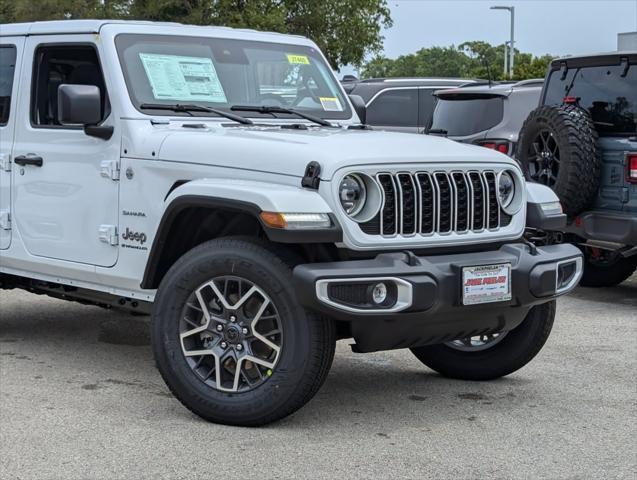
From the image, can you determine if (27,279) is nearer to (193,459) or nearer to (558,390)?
(193,459)

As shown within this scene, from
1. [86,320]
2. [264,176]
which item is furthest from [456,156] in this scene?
[86,320]

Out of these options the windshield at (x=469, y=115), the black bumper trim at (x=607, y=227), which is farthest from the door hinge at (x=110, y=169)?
the windshield at (x=469, y=115)

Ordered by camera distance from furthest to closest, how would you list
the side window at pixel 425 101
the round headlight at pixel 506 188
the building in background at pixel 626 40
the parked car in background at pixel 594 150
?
the building in background at pixel 626 40
the side window at pixel 425 101
the parked car in background at pixel 594 150
the round headlight at pixel 506 188

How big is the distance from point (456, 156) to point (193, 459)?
75.7 inches

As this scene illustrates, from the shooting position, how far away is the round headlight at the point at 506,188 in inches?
235

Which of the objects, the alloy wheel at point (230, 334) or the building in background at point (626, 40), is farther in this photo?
the building in background at point (626, 40)

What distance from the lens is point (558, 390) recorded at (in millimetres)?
6391

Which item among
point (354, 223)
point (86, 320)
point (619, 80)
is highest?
point (619, 80)

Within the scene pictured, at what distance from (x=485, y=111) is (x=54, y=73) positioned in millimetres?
5661

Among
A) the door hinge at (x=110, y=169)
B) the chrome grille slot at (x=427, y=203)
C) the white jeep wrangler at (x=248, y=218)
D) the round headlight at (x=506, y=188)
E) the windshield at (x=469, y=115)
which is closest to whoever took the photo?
the white jeep wrangler at (x=248, y=218)

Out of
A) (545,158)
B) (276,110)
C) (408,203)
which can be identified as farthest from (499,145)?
(408,203)

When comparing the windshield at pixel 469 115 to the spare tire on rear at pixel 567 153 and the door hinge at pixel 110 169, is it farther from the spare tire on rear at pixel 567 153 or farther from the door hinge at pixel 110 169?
the door hinge at pixel 110 169

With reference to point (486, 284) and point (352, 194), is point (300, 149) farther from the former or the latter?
point (486, 284)

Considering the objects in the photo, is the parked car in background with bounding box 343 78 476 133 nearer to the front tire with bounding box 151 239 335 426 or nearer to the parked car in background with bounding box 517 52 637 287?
the parked car in background with bounding box 517 52 637 287
